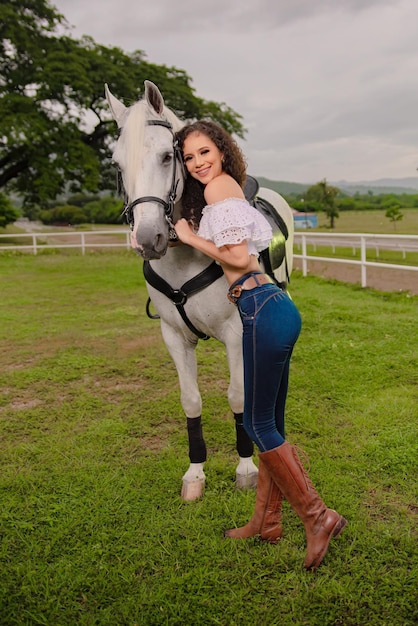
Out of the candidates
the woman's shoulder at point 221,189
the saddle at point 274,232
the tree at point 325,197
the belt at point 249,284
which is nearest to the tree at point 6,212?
the tree at point 325,197

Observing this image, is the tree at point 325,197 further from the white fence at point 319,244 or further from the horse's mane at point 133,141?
the horse's mane at point 133,141

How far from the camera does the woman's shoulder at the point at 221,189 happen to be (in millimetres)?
1960

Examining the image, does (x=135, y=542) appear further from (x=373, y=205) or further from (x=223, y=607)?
(x=373, y=205)

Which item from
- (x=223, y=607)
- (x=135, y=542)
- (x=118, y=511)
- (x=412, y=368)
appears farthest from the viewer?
(x=412, y=368)

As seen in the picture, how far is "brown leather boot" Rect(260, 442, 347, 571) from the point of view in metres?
2.09

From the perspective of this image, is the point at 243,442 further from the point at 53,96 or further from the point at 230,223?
the point at 53,96

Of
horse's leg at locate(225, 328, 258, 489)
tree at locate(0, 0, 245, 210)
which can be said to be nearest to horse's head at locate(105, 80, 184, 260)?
horse's leg at locate(225, 328, 258, 489)

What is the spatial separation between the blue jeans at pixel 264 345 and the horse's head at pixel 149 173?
43cm

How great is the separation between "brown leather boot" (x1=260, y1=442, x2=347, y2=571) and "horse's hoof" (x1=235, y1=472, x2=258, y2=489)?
2.29 ft

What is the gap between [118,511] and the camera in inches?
103

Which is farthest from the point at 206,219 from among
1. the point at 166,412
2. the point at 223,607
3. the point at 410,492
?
the point at 166,412

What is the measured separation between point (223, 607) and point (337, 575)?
54cm

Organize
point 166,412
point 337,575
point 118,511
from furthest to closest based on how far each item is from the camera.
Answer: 1. point 166,412
2. point 118,511
3. point 337,575

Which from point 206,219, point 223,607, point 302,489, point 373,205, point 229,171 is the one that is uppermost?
point 373,205
